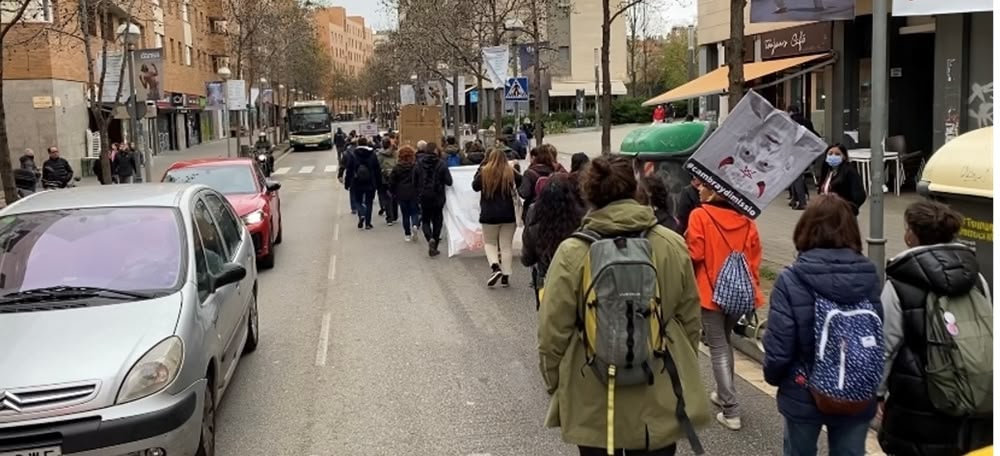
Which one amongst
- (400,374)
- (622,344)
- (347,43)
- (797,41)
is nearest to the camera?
(622,344)

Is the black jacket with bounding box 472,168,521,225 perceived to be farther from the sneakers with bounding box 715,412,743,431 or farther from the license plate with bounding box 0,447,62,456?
the license plate with bounding box 0,447,62,456

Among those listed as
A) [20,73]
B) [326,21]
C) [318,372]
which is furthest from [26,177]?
[326,21]

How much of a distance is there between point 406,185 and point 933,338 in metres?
11.2

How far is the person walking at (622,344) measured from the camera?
11.0 ft

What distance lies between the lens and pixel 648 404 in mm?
3436

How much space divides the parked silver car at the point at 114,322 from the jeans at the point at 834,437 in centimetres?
289

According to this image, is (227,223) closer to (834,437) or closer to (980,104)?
(834,437)

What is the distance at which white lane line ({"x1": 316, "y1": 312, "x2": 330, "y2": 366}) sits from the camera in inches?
298

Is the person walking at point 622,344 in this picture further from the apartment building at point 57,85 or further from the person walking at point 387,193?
the apartment building at point 57,85

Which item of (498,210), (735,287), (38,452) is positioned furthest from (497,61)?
(38,452)

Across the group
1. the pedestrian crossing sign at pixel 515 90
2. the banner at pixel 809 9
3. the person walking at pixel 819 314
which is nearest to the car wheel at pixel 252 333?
the person walking at pixel 819 314

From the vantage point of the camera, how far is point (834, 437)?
3.91 m

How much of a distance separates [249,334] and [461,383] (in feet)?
A: 6.40

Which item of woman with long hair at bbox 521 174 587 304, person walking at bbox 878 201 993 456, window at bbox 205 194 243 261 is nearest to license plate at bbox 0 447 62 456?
window at bbox 205 194 243 261
